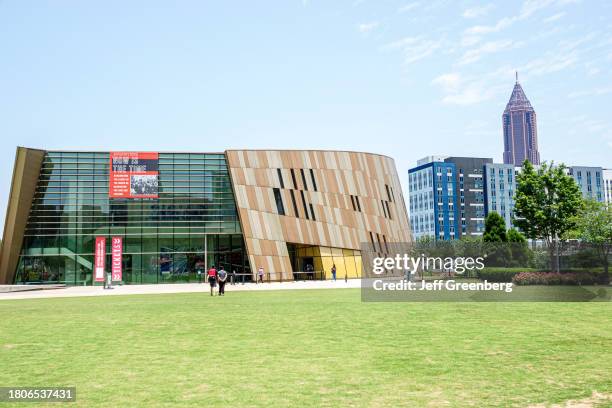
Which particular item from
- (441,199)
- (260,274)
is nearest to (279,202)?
(260,274)

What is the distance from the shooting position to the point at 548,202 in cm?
5150

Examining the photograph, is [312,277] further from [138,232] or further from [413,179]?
[413,179]

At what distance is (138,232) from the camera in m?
57.0

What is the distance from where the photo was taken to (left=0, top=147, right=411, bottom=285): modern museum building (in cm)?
5581

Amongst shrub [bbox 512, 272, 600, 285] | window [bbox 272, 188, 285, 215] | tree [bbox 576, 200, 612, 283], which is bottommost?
shrub [bbox 512, 272, 600, 285]

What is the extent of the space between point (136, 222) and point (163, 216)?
8.89 feet

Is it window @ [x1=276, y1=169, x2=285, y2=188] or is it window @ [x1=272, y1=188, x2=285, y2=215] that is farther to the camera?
window @ [x1=276, y1=169, x2=285, y2=188]

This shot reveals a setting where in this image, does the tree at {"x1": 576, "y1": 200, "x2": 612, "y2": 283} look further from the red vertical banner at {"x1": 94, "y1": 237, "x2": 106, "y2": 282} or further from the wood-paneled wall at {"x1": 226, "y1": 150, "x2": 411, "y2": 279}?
the red vertical banner at {"x1": 94, "y1": 237, "x2": 106, "y2": 282}

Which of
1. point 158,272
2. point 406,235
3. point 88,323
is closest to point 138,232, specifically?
point 158,272

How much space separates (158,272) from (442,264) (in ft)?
119

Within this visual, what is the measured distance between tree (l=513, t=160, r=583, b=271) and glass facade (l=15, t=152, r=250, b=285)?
2753cm

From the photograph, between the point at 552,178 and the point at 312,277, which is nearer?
the point at 552,178

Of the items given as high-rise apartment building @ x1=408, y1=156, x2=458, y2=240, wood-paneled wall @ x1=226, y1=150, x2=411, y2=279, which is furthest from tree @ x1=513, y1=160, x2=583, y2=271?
high-rise apartment building @ x1=408, y1=156, x2=458, y2=240

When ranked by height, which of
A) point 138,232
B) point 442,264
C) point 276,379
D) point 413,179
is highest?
point 413,179
